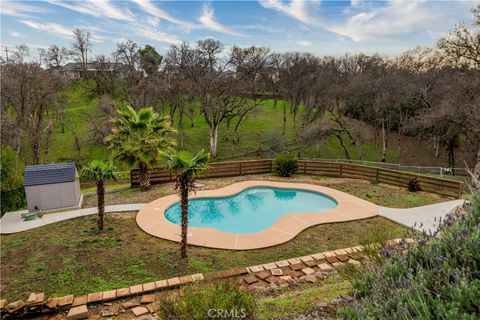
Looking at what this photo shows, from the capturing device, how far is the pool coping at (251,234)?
335 inches

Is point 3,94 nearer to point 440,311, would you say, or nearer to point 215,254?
point 215,254

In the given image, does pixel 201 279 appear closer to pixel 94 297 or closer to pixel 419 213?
pixel 94 297

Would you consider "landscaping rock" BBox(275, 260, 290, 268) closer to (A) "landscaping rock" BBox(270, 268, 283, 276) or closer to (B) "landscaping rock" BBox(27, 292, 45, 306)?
(A) "landscaping rock" BBox(270, 268, 283, 276)

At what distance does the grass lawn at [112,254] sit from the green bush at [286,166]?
6.57 meters

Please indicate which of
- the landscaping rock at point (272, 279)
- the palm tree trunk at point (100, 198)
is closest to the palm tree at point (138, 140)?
the palm tree trunk at point (100, 198)

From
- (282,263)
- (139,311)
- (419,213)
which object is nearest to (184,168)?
(139,311)

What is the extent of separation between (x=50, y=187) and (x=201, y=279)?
880 cm

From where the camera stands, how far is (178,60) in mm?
26422

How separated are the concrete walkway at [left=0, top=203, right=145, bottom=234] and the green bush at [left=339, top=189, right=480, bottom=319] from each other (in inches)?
399

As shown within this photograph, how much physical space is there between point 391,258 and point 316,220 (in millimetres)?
7021

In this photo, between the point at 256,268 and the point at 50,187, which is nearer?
the point at 256,268

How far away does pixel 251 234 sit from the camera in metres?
9.11

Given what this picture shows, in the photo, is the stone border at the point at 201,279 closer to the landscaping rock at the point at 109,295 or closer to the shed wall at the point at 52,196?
the landscaping rock at the point at 109,295

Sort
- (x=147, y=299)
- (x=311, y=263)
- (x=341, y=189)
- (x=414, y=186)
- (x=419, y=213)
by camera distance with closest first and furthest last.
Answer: (x=147, y=299) < (x=311, y=263) < (x=419, y=213) < (x=414, y=186) < (x=341, y=189)
